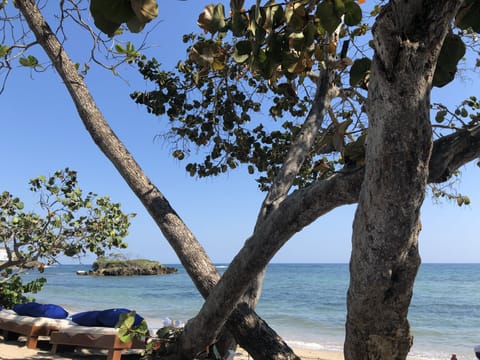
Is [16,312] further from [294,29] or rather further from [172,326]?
[294,29]

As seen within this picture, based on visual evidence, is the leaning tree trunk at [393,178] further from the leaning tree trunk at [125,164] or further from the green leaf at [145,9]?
the leaning tree trunk at [125,164]

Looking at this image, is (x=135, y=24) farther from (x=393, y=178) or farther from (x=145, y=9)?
(x=393, y=178)

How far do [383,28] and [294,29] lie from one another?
672mm

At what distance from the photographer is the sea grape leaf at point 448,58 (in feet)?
5.77

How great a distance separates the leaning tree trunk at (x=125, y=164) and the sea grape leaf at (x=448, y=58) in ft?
9.18

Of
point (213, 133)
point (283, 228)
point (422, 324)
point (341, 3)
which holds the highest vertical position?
point (213, 133)

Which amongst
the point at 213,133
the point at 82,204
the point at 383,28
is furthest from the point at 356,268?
the point at 82,204

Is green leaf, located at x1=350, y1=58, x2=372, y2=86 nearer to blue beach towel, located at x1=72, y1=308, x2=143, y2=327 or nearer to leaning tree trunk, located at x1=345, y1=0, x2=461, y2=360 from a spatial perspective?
leaning tree trunk, located at x1=345, y1=0, x2=461, y2=360

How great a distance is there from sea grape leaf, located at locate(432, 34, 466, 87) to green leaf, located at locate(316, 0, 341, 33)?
0.47 m

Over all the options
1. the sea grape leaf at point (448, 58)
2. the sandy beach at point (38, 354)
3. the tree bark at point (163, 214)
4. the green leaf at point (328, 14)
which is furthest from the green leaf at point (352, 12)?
the sandy beach at point (38, 354)

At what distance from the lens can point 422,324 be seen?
17500 millimetres

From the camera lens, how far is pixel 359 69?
193 centimetres

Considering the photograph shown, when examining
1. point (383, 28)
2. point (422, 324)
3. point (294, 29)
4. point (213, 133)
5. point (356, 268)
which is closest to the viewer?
point (383, 28)

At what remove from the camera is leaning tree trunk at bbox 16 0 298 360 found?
411 cm
